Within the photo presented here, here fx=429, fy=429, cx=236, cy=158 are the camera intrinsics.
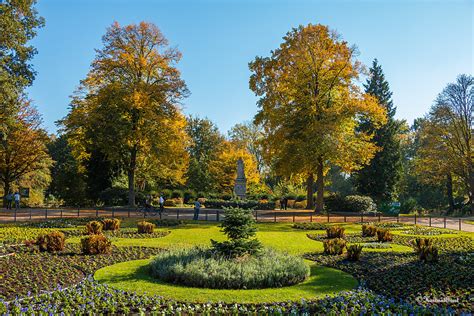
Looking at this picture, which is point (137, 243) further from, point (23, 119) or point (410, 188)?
point (410, 188)

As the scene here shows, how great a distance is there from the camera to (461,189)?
5384 cm

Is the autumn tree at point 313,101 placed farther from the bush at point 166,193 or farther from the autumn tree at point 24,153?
the autumn tree at point 24,153

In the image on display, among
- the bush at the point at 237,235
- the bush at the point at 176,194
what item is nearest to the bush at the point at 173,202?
the bush at the point at 176,194

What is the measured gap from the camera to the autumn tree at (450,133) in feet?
148

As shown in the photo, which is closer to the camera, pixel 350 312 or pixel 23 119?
pixel 350 312

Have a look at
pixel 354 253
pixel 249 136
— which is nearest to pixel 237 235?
pixel 354 253

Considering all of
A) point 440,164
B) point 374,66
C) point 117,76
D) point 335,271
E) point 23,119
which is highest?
point 374,66

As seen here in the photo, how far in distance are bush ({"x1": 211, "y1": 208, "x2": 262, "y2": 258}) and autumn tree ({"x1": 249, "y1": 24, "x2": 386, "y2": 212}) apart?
2009 centimetres

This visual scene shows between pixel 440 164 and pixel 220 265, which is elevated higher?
pixel 440 164

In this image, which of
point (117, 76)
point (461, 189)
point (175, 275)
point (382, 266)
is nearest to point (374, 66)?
point (461, 189)

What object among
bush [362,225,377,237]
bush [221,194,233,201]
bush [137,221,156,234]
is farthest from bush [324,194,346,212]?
bush [137,221,156,234]

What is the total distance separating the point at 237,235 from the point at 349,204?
25.2 m

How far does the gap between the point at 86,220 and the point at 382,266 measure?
760 inches

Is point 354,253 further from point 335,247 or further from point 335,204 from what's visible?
point 335,204
